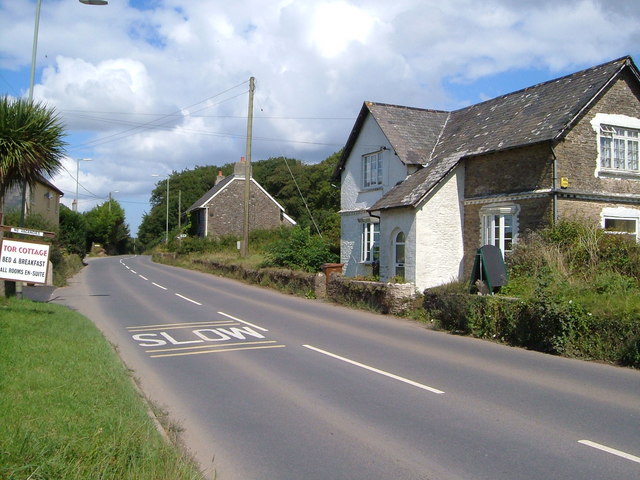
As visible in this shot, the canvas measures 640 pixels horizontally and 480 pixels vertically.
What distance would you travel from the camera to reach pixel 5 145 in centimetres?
1261

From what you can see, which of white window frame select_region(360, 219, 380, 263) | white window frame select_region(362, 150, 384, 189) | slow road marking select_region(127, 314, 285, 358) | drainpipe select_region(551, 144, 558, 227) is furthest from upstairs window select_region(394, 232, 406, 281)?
slow road marking select_region(127, 314, 285, 358)

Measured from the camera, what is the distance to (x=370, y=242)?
25.9 m

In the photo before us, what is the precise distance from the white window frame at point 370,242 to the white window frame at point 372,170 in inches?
65.1

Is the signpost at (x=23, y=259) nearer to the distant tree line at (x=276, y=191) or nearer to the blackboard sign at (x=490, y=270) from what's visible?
the blackboard sign at (x=490, y=270)

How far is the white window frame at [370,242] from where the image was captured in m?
25.5

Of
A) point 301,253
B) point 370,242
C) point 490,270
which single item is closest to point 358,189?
point 370,242

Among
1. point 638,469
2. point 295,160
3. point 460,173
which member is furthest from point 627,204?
point 295,160

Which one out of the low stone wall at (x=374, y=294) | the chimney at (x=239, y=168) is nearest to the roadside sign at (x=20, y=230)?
the low stone wall at (x=374, y=294)

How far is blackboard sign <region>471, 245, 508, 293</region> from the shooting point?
1585 cm

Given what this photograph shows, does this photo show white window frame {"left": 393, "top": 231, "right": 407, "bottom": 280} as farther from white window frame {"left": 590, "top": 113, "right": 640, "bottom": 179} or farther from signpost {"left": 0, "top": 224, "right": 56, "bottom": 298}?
signpost {"left": 0, "top": 224, "right": 56, "bottom": 298}

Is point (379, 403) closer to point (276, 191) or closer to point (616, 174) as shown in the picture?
point (616, 174)

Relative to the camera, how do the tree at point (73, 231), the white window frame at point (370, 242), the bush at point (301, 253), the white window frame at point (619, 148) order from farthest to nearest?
the tree at point (73, 231)
the bush at point (301, 253)
the white window frame at point (370, 242)
the white window frame at point (619, 148)

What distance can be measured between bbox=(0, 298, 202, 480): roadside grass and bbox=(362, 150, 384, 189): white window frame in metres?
17.0

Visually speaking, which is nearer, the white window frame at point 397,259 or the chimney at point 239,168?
the white window frame at point 397,259
